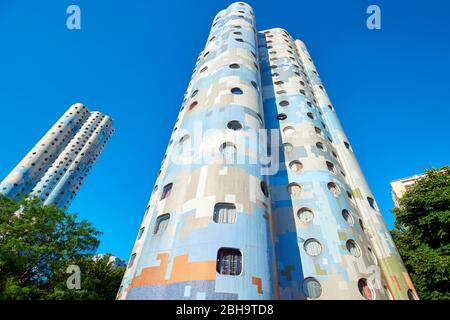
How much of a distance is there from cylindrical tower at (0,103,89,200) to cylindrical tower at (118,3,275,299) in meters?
56.2

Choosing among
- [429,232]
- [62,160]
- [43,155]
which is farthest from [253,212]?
[62,160]

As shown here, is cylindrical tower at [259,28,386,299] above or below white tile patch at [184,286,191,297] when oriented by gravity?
above

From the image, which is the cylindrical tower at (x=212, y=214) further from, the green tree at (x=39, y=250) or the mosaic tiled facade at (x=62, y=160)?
the mosaic tiled facade at (x=62, y=160)

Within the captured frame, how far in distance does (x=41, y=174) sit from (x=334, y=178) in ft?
252

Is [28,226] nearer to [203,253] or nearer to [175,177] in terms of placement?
[175,177]

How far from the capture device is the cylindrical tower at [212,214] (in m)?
11.5

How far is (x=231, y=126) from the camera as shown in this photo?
18422 millimetres

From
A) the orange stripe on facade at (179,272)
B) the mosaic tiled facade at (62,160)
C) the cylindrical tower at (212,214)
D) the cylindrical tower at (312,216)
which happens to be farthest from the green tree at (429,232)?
the mosaic tiled facade at (62,160)

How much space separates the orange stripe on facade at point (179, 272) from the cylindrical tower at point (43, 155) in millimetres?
58799

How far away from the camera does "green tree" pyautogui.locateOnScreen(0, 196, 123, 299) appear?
15039 millimetres

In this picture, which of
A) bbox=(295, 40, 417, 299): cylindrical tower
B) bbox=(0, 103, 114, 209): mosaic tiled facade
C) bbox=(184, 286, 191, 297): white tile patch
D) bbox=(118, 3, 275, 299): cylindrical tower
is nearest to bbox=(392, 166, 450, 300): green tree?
bbox=(295, 40, 417, 299): cylindrical tower

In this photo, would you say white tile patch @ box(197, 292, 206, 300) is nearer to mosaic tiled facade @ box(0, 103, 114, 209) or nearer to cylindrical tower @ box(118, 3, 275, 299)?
cylindrical tower @ box(118, 3, 275, 299)
